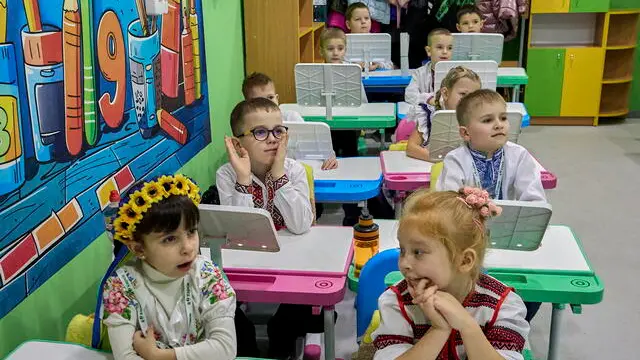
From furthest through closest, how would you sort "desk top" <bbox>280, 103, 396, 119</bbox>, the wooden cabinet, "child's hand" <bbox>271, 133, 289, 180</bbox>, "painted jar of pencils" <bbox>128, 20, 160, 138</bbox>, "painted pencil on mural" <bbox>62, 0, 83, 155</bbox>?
the wooden cabinet → "desk top" <bbox>280, 103, 396, 119</bbox> → "painted jar of pencils" <bbox>128, 20, 160, 138</bbox> → "child's hand" <bbox>271, 133, 289, 180</bbox> → "painted pencil on mural" <bbox>62, 0, 83, 155</bbox>

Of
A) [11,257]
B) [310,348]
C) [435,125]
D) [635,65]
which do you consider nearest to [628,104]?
[635,65]

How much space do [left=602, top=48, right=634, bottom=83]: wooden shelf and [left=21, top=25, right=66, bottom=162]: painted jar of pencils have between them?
5873 mm

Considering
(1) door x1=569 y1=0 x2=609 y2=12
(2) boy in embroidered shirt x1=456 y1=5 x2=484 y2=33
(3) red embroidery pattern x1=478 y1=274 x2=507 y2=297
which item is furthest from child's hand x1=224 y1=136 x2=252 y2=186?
(1) door x1=569 y1=0 x2=609 y2=12

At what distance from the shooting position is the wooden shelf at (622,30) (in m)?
6.54

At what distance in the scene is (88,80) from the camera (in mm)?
2236

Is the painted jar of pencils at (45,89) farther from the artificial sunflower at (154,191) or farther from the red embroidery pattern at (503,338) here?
the red embroidery pattern at (503,338)

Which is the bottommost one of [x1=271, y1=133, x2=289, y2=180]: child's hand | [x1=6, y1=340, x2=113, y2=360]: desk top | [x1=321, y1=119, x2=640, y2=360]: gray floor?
[x1=321, y1=119, x2=640, y2=360]: gray floor

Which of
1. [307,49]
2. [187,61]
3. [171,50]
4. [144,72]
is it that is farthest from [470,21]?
[144,72]

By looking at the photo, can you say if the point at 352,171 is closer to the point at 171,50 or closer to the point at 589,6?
the point at 171,50

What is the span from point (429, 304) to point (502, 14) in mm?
5502

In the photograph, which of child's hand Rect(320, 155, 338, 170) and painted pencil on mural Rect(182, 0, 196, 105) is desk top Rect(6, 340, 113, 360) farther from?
painted pencil on mural Rect(182, 0, 196, 105)

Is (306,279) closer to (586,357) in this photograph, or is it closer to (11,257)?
(11,257)

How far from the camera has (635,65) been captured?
6781 millimetres

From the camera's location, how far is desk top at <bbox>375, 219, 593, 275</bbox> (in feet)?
6.19
